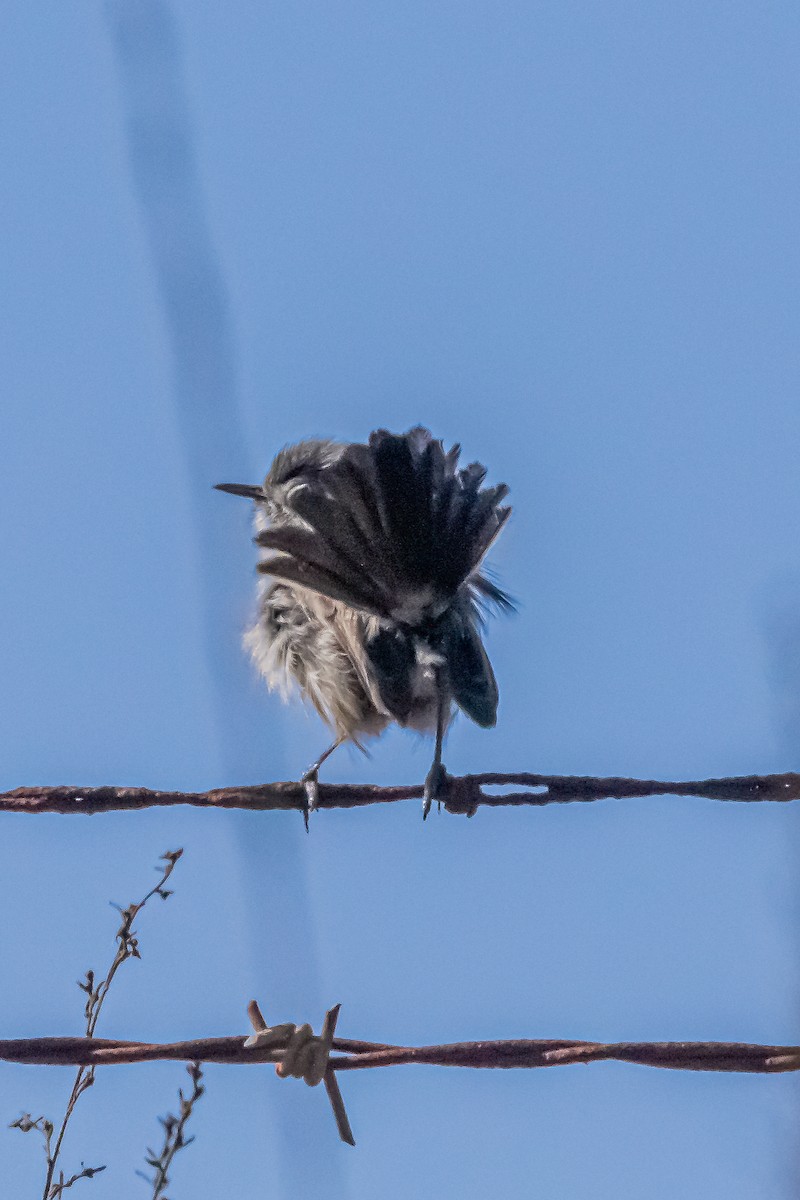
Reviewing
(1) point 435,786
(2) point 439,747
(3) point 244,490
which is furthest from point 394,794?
(3) point 244,490

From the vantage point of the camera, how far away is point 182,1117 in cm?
298

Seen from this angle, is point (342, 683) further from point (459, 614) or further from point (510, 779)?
point (510, 779)

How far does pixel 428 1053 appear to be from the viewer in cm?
244

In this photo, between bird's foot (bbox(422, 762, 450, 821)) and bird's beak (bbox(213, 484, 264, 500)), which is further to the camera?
bird's beak (bbox(213, 484, 264, 500))

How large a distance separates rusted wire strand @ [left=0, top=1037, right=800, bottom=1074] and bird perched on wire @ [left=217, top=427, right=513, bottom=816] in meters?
0.71

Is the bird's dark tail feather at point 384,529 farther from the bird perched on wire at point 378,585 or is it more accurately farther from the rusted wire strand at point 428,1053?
the rusted wire strand at point 428,1053

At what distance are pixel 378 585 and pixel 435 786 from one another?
26.8 inches

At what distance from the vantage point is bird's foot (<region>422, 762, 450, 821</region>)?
10.7ft

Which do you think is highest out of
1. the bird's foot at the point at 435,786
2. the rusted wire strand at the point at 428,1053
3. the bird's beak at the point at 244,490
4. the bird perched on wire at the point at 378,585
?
the bird's beak at the point at 244,490

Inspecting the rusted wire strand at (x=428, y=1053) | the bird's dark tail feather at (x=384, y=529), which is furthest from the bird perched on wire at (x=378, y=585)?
the rusted wire strand at (x=428, y=1053)

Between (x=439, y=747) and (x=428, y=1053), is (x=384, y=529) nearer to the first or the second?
(x=439, y=747)

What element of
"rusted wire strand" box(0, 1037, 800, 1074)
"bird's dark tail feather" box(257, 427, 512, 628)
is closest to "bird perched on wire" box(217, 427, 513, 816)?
"bird's dark tail feather" box(257, 427, 512, 628)

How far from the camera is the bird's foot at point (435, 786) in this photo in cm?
325

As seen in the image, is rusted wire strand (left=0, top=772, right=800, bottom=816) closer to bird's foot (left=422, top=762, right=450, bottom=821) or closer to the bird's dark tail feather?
bird's foot (left=422, top=762, right=450, bottom=821)
